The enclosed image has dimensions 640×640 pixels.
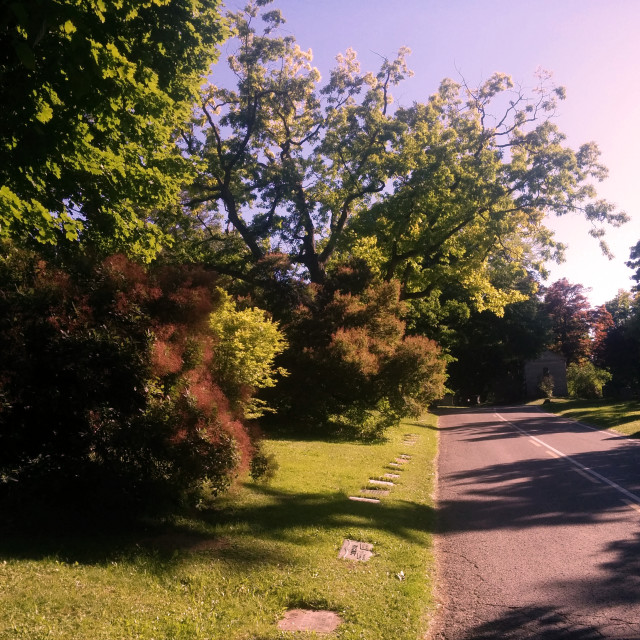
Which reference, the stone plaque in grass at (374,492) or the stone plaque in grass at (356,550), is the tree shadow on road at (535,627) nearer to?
the stone plaque in grass at (356,550)

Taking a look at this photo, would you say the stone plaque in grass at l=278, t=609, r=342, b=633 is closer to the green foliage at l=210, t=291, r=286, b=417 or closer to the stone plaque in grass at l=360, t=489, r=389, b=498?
the green foliage at l=210, t=291, r=286, b=417

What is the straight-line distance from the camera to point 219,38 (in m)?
12.4

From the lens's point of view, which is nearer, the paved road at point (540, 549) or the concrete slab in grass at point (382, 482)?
the paved road at point (540, 549)

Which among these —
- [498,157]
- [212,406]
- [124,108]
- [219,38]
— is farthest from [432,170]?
[212,406]

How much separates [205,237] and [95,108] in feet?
67.9

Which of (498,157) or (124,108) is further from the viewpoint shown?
(498,157)

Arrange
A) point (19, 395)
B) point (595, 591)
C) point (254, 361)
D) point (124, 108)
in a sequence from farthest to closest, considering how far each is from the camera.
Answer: point (254, 361) → point (124, 108) → point (19, 395) → point (595, 591)

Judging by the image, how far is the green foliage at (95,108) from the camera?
480 cm

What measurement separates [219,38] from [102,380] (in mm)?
8834

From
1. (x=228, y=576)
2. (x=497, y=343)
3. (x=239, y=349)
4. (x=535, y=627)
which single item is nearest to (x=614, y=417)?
(x=497, y=343)

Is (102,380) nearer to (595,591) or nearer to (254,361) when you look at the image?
(254,361)

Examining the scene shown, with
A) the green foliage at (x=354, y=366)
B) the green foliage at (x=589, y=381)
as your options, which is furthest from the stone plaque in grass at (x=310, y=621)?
the green foliage at (x=589, y=381)

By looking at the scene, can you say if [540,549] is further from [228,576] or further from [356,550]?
[228,576]

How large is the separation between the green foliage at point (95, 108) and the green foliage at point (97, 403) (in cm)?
155
